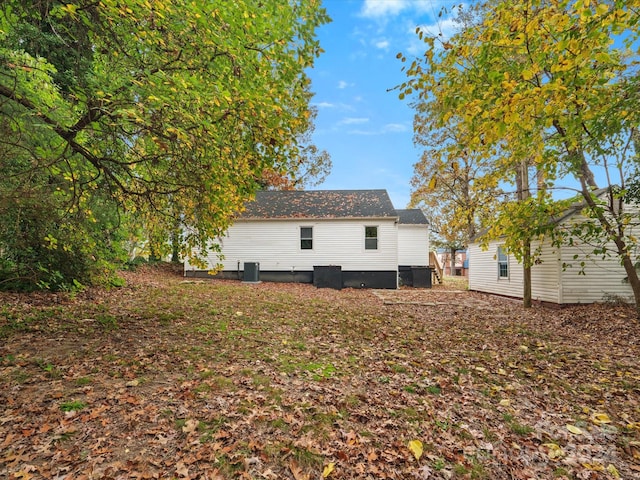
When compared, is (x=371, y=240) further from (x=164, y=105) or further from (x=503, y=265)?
(x=164, y=105)

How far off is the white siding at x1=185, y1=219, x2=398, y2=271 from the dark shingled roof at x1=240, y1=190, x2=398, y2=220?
384 mm

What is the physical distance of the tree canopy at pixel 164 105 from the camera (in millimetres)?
3895

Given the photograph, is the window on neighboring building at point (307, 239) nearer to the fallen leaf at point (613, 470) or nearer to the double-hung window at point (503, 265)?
the double-hung window at point (503, 265)

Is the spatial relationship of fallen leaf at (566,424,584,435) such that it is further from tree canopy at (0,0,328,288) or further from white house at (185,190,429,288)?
white house at (185,190,429,288)

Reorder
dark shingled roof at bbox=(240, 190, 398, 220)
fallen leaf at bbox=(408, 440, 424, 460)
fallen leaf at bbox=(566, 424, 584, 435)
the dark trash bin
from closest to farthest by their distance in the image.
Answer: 1. fallen leaf at bbox=(408, 440, 424, 460)
2. fallen leaf at bbox=(566, 424, 584, 435)
3. dark shingled roof at bbox=(240, 190, 398, 220)
4. the dark trash bin

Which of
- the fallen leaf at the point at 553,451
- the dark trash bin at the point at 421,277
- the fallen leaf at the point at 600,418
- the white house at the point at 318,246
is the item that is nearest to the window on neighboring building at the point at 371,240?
the white house at the point at 318,246

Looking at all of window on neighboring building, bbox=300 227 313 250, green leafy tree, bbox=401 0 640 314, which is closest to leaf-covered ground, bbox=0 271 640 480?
green leafy tree, bbox=401 0 640 314

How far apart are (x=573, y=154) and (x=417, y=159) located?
67.3ft

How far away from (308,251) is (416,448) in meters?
14.7

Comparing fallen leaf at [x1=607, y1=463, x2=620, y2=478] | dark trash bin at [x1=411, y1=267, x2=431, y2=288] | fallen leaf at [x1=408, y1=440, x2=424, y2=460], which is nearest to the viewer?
fallen leaf at [x1=607, y1=463, x2=620, y2=478]

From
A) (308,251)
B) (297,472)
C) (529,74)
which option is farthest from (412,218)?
(297,472)

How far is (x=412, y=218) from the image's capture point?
74.8 ft

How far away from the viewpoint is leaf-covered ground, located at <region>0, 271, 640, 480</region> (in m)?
2.62

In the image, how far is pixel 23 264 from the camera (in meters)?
7.99
